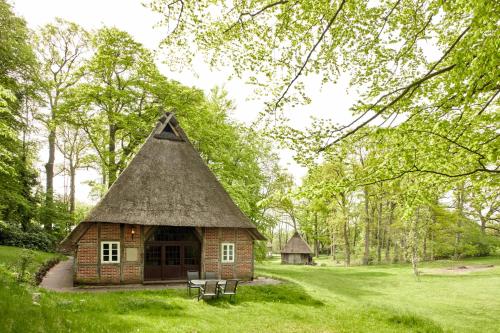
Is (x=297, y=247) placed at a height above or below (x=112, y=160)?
below

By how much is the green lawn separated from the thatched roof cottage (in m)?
2.95

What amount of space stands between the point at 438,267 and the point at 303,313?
88.1 feet

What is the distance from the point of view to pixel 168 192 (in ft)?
64.0

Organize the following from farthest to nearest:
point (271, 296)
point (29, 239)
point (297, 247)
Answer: point (297, 247) < point (29, 239) < point (271, 296)

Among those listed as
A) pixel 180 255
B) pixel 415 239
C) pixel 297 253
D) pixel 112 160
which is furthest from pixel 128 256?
pixel 297 253

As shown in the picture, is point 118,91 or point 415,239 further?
point 415,239

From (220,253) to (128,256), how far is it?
490 cm

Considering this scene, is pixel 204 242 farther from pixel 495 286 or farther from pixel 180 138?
pixel 495 286

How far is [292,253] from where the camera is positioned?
4219cm

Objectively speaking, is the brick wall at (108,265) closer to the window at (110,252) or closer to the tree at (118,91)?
the window at (110,252)

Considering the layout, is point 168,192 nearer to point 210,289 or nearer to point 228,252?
point 228,252

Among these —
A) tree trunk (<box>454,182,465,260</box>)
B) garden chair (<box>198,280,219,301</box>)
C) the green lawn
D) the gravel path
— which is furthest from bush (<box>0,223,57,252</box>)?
tree trunk (<box>454,182,465,260</box>)

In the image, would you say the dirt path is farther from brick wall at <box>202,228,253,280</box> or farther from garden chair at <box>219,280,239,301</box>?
garden chair at <box>219,280,239,301</box>

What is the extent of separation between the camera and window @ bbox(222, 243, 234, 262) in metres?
20.3
